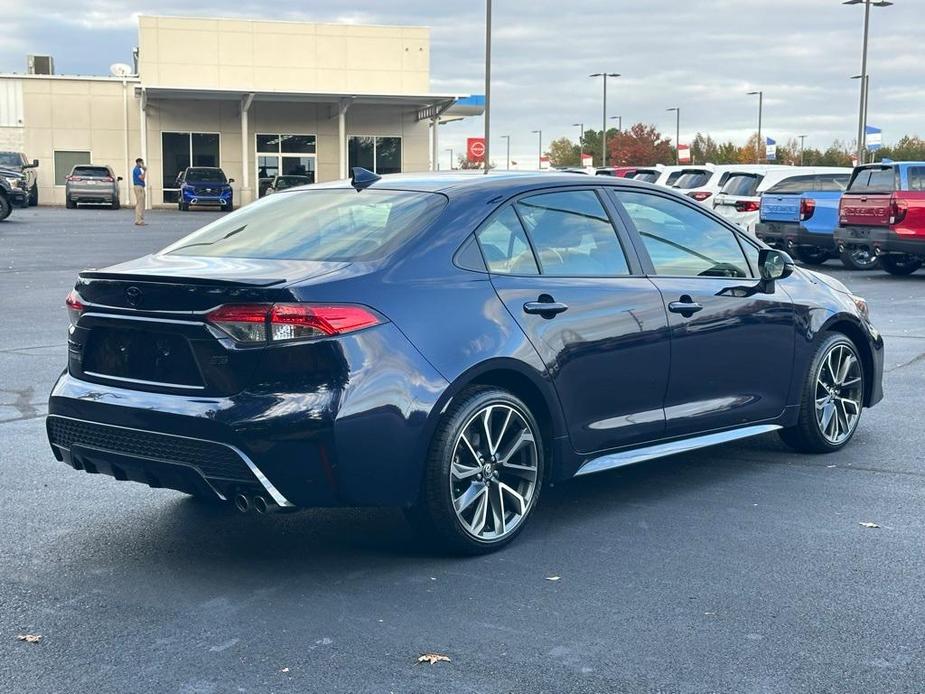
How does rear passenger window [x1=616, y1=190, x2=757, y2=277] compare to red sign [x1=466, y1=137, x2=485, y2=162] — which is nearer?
rear passenger window [x1=616, y1=190, x2=757, y2=277]

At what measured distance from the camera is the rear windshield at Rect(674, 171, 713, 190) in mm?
24688

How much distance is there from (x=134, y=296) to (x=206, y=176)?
42620 millimetres

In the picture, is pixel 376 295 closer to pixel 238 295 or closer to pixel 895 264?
pixel 238 295

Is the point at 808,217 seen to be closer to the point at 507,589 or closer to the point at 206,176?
the point at 507,589

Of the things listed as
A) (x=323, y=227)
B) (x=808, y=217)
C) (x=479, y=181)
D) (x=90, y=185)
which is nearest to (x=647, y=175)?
(x=808, y=217)

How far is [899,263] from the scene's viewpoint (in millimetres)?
20375

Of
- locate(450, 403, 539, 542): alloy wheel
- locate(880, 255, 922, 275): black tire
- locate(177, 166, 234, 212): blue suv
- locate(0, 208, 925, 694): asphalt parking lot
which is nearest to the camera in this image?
locate(0, 208, 925, 694): asphalt parking lot

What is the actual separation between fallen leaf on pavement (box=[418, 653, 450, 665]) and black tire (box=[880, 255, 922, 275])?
17.8 m

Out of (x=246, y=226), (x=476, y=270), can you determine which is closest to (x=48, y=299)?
(x=246, y=226)

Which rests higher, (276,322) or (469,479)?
(276,322)

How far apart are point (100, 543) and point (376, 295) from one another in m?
1.66

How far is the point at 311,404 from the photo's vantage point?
15.0 ft

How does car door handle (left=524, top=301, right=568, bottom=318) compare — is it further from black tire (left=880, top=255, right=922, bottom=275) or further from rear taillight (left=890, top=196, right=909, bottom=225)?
black tire (left=880, top=255, right=922, bottom=275)

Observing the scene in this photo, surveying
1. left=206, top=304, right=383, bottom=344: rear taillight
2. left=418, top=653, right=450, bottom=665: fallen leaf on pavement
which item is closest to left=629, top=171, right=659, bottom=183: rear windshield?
Answer: left=206, top=304, right=383, bottom=344: rear taillight
